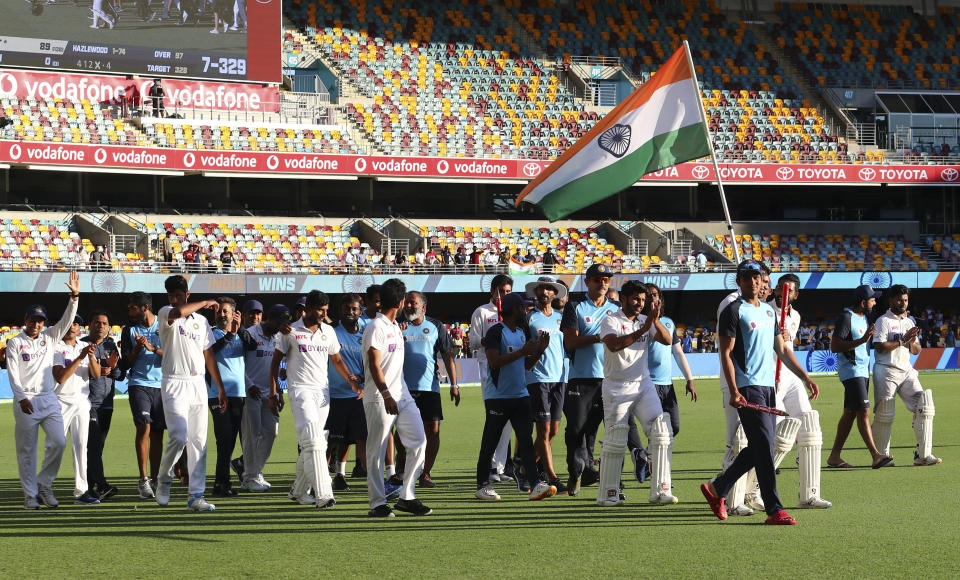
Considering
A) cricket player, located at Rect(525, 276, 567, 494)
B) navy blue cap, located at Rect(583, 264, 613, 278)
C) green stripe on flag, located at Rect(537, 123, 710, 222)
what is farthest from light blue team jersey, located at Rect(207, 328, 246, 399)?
green stripe on flag, located at Rect(537, 123, 710, 222)

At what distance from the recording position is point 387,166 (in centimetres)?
4234

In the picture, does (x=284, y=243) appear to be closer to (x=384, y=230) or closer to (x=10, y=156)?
(x=384, y=230)

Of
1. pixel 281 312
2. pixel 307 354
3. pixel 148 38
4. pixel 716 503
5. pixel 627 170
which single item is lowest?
pixel 716 503

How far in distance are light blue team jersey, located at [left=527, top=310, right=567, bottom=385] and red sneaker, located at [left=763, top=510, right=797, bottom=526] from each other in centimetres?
291

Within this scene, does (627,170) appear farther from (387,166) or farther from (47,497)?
(387,166)

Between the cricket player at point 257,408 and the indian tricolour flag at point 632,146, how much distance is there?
183 inches

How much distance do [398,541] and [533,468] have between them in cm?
235

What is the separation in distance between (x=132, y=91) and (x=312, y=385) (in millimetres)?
33761

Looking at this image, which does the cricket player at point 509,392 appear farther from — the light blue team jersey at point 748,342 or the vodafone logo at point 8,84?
the vodafone logo at point 8,84

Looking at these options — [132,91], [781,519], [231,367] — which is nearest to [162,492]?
[231,367]

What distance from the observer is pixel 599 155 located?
1562cm

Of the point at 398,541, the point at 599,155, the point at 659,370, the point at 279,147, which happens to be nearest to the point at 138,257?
the point at 279,147

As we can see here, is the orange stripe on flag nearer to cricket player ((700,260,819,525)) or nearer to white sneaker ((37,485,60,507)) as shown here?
cricket player ((700,260,819,525))

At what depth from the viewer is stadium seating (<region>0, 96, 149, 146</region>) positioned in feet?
126
